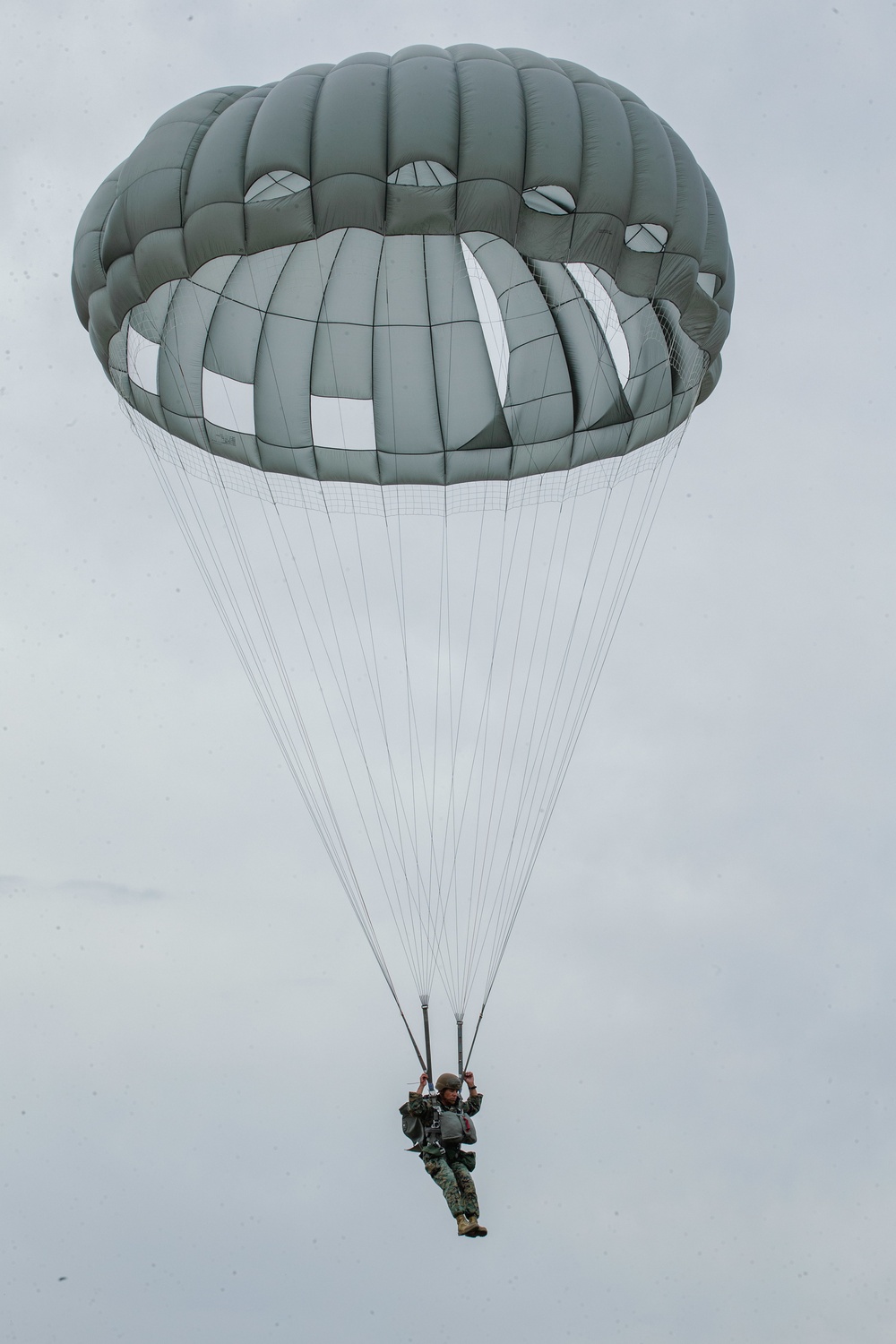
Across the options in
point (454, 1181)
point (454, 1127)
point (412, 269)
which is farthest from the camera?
point (412, 269)

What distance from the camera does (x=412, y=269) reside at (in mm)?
13836

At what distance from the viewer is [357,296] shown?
13.9 metres

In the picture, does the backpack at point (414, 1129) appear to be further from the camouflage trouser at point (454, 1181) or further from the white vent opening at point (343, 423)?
the white vent opening at point (343, 423)

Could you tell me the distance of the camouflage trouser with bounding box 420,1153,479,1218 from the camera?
1114cm

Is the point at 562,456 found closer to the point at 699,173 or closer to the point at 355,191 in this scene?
the point at 699,173

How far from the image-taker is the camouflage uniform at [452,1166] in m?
11.2

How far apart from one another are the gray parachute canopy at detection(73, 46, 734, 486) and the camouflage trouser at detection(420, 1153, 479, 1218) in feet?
19.3

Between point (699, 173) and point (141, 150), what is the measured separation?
14.3 ft

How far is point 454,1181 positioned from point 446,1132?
34cm

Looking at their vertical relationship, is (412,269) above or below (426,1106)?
above

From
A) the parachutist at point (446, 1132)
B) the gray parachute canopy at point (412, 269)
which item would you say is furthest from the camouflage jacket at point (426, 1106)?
the gray parachute canopy at point (412, 269)

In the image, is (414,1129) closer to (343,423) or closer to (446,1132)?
(446,1132)

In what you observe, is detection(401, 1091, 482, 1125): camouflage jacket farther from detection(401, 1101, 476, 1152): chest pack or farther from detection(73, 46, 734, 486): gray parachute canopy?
detection(73, 46, 734, 486): gray parachute canopy

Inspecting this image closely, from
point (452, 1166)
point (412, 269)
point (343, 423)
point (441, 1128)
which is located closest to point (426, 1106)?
point (441, 1128)
